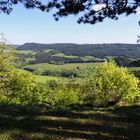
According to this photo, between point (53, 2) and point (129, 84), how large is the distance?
57778mm

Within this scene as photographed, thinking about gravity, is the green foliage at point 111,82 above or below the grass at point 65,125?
below

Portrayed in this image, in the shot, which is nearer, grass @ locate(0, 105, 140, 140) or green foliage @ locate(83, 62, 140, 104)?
grass @ locate(0, 105, 140, 140)

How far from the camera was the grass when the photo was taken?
1395cm

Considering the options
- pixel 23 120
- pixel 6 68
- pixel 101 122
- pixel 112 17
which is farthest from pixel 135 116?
pixel 6 68

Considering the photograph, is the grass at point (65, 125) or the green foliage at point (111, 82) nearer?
the grass at point (65, 125)

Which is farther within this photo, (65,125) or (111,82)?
(111,82)

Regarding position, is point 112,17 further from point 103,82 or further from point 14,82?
point 103,82

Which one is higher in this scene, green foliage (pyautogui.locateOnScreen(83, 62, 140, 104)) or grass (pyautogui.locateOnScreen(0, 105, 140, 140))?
grass (pyautogui.locateOnScreen(0, 105, 140, 140))

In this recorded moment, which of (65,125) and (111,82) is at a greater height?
(65,125)

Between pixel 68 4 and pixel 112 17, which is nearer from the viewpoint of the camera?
pixel 68 4

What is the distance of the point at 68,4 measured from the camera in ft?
60.6

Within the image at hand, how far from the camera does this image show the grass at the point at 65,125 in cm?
1395

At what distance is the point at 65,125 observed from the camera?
16.7 m

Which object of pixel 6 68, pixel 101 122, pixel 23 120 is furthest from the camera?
pixel 6 68
